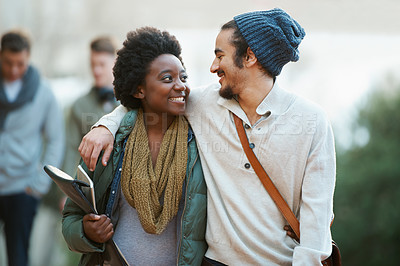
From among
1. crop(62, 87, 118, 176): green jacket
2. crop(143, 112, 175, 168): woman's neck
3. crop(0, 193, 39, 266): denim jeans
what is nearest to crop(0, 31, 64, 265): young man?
crop(0, 193, 39, 266): denim jeans

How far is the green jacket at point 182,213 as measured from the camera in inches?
112

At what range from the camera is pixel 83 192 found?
9.14 feet

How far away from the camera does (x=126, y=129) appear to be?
9.93ft

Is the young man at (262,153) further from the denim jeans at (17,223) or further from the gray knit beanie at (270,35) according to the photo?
the denim jeans at (17,223)

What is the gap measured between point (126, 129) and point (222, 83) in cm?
60

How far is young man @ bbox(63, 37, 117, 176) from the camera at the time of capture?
16.1ft

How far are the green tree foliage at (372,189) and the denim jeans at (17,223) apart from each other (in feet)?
11.3

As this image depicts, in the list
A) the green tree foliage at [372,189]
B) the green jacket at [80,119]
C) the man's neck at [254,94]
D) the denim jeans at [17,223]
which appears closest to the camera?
the man's neck at [254,94]

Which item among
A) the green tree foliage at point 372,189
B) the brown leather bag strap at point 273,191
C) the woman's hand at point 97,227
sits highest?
the brown leather bag strap at point 273,191

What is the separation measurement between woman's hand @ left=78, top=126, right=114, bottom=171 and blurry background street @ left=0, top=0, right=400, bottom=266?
3.64 m

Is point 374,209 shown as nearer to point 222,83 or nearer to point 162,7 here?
point 162,7

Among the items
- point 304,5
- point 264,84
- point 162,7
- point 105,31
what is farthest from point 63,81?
point 264,84

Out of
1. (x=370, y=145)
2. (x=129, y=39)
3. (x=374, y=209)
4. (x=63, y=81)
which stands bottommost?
(x=374, y=209)

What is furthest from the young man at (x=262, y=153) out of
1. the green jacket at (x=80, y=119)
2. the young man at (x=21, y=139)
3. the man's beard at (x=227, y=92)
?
the young man at (x=21, y=139)
